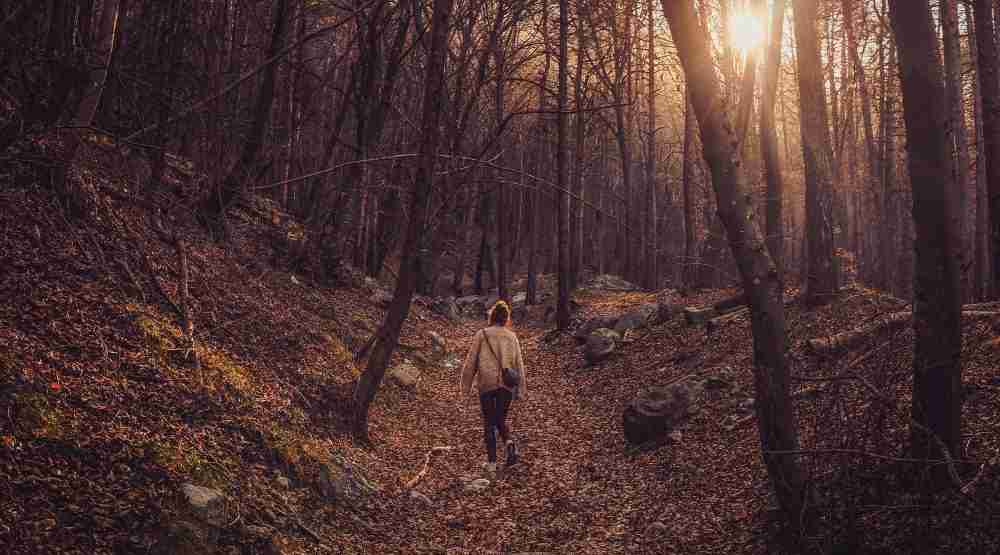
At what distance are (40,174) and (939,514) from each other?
7673mm

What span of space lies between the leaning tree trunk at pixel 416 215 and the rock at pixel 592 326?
318 inches

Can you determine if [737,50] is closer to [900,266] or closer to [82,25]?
[900,266]

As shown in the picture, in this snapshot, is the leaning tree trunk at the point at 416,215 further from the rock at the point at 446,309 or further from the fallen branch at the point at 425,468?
the rock at the point at 446,309

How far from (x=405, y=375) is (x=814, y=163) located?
7425 mm

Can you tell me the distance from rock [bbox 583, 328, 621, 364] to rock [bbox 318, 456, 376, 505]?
7523 millimetres

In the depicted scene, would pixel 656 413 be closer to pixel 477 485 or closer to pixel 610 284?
pixel 477 485

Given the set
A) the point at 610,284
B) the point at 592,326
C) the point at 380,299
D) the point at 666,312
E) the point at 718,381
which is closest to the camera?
the point at 718,381

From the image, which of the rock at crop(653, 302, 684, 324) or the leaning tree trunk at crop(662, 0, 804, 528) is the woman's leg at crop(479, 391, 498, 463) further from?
the rock at crop(653, 302, 684, 324)

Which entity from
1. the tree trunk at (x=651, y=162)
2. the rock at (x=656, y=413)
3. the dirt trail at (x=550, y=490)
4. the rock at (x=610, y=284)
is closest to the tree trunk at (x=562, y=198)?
the tree trunk at (x=651, y=162)

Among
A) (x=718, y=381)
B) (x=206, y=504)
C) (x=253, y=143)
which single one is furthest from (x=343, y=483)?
(x=253, y=143)

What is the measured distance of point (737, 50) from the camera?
2486cm

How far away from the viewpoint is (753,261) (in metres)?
5.03

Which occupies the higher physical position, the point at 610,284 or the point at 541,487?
the point at 610,284

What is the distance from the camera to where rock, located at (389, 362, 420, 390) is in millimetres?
11023
